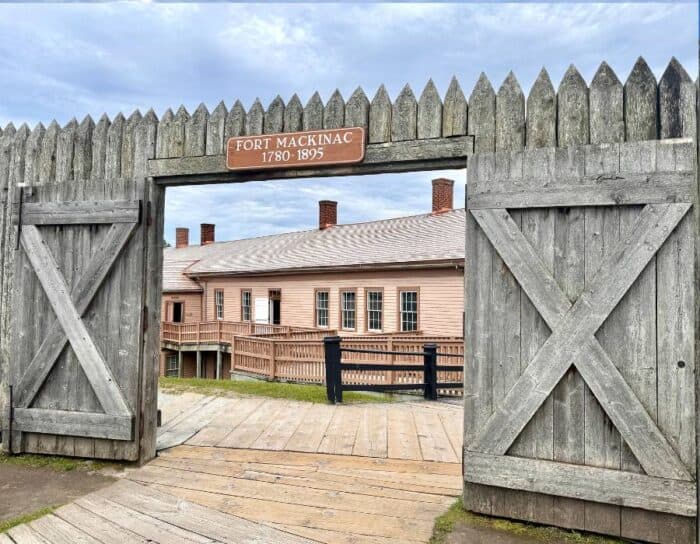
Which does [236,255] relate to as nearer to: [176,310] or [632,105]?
[176,310]

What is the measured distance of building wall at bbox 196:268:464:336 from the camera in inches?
672

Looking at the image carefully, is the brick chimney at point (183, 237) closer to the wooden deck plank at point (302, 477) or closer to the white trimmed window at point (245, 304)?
the white trimmed window at point (245, 304)

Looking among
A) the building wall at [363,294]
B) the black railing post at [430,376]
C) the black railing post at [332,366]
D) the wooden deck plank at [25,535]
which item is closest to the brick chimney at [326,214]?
the building wall at [363,294]

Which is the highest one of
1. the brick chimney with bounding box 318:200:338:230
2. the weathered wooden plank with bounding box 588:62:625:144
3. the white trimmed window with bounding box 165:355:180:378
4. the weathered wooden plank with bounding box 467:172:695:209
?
the brick chimney with bounding box 318:200:338:230

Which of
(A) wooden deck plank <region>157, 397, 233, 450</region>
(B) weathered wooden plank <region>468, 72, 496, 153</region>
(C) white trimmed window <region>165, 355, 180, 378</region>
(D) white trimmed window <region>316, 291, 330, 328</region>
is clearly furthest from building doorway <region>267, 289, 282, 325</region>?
(B) weathered wooden plank <region>468, 72, 496, 153</region>

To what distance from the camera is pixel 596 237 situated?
3.87m

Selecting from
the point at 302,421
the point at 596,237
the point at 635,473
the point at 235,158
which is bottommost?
the point at 302,421

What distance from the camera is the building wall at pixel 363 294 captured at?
1708cm

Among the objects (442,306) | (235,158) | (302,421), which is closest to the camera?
(235,158)

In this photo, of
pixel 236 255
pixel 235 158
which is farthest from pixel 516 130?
pixel 236 255

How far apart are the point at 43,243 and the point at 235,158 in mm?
2208

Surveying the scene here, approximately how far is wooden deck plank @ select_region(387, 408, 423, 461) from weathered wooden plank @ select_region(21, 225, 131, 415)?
2737 mm

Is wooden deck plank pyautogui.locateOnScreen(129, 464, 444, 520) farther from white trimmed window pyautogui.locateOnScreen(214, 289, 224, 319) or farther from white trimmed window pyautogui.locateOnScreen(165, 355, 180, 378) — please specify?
white trimmed window pyautogui.locateOnScreen(165, 355, 180, 378)

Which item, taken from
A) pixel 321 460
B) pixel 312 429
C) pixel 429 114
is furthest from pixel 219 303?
pixel 429 114
